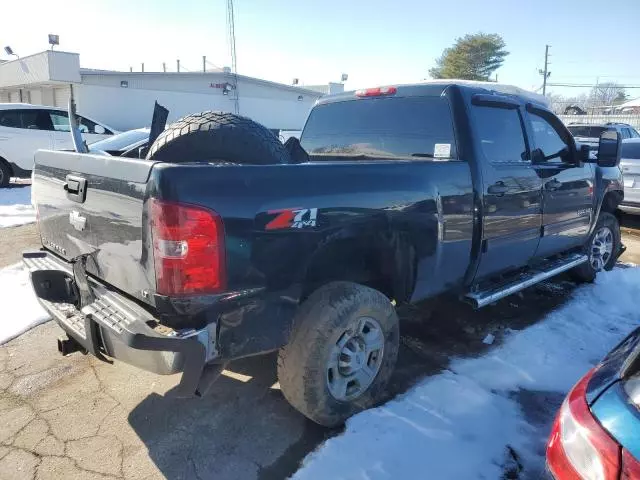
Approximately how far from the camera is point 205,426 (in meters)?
2.91

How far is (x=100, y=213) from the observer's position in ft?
8.28

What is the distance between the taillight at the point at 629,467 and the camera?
50.8 inches

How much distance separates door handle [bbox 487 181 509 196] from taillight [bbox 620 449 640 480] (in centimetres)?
252

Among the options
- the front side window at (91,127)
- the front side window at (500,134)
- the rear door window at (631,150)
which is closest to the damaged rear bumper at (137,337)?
the front side window at (500,134)

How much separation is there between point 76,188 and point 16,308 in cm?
254

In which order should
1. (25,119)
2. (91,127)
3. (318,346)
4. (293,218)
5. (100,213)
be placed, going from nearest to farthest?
(293,218)
(100,213)
(318,346)
(25,119)
(91,127)

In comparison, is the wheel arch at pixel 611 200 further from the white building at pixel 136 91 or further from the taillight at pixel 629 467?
the white building at pixel 136 91

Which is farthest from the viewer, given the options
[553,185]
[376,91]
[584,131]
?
[584,131]

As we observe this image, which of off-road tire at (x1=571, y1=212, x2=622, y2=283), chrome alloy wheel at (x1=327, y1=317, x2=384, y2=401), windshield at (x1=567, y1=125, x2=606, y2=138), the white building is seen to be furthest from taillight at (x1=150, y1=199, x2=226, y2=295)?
the white building

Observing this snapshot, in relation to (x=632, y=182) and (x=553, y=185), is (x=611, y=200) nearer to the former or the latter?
(x=553, y=185)

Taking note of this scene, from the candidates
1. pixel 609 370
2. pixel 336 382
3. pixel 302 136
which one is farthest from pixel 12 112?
pixel 609 370

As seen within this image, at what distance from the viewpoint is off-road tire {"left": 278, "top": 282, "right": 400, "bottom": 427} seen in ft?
8.73

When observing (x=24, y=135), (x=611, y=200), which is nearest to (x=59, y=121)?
(x=24, y=135)

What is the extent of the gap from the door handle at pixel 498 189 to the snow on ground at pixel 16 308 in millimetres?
3977
